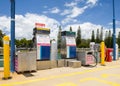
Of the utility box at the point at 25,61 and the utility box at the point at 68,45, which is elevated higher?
the utility box at the point at 68,45

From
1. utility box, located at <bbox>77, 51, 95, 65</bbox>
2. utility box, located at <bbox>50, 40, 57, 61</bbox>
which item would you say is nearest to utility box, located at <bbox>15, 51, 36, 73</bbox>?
utility box, located at <bbox>50, 40, 57, 61</bbox>

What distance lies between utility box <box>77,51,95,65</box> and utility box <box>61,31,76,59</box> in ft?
1.30

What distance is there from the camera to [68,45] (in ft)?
38.3

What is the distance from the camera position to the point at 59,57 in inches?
485

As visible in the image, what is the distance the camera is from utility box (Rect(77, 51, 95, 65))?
11.9 m

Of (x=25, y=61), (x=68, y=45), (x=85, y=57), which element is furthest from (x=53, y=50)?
(x=25, y=61)

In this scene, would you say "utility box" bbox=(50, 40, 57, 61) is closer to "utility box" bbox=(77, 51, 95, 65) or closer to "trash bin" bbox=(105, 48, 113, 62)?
"utility box" bbox=(77, 51, 95, 65)

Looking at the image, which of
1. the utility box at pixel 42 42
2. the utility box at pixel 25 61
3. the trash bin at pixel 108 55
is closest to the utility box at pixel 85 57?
the utility box at pixel 42 42

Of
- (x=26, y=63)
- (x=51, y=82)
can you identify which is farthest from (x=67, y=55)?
(x=51, y=82)

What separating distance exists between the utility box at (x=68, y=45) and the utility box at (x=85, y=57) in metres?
0.40

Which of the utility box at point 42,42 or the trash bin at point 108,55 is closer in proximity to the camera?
the utility box at point 42,42

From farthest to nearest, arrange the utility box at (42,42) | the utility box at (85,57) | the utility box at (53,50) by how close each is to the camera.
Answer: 1. the utility box at (85,57)
2. the utility box at (53,50)
3. the utility box at (42,42)

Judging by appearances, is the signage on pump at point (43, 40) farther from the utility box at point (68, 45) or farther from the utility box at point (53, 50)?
the utility box at point (68, 45)

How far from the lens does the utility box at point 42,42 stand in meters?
10.1
